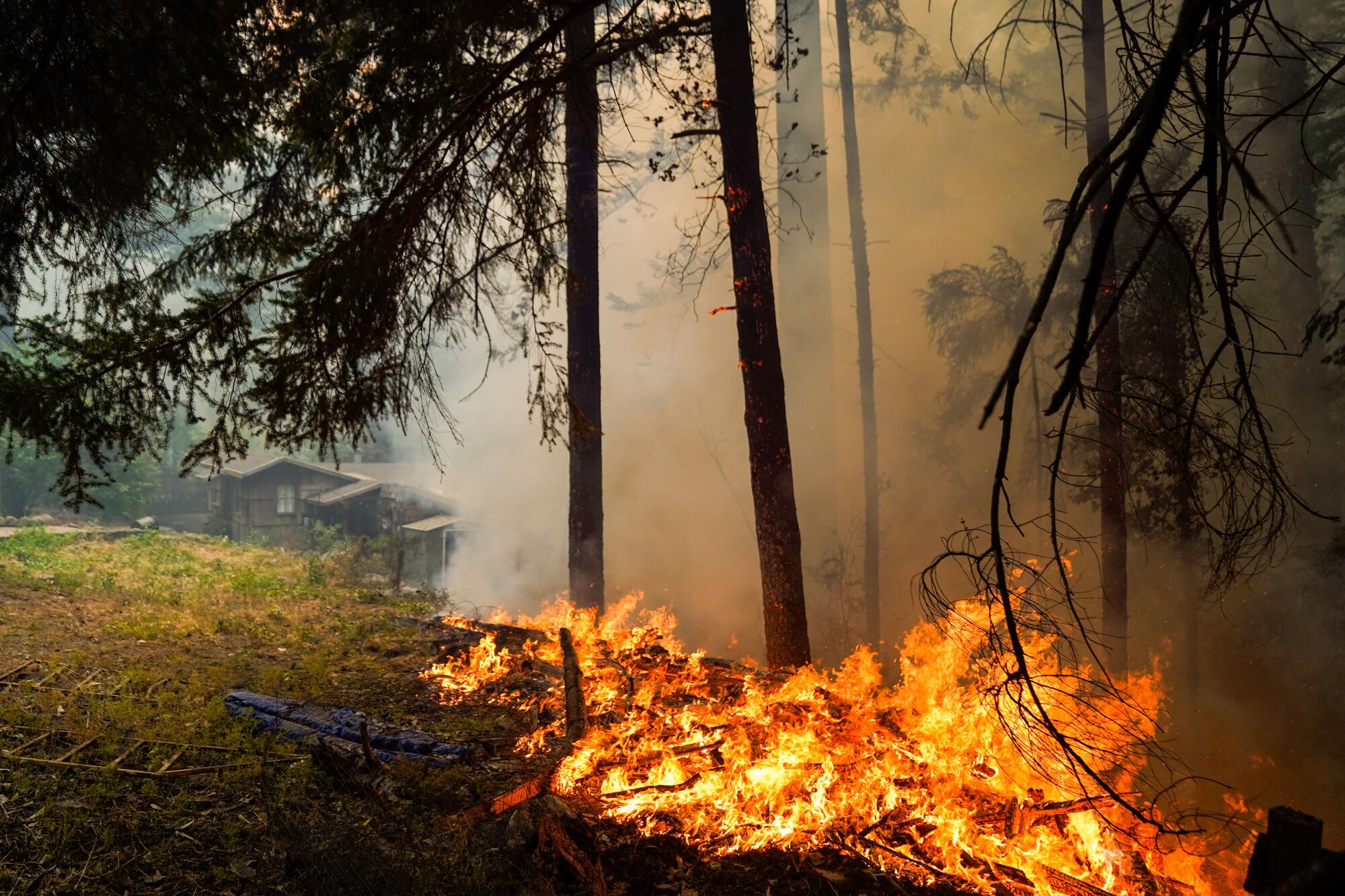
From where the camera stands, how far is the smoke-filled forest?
4004 mm

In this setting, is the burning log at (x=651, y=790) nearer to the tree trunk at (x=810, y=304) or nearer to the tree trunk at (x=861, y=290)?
the tree trunk at (x=861, y=290)

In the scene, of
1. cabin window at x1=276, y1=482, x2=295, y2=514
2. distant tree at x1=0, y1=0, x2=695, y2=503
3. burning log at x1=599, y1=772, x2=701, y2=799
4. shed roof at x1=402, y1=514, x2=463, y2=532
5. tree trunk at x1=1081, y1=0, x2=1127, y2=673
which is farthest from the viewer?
cabin window at x1=276, y1=482, x2=295, y2=514

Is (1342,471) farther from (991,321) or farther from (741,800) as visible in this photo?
(741,800)

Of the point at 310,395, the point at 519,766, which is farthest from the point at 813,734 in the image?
the point at 310,395

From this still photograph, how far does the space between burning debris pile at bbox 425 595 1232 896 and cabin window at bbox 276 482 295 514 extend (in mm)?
26778

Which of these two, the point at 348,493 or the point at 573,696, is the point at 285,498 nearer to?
the point at 348,493

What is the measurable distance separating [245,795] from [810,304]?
704 inches

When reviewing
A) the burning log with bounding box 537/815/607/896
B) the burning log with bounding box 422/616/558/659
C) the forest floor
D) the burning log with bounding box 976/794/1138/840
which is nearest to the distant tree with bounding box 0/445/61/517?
the forest floor

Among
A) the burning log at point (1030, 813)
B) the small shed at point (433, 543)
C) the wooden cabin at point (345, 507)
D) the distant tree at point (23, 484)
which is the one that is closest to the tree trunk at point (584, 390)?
the burning log at point (1030, 813)

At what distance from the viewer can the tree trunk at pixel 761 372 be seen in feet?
26.0

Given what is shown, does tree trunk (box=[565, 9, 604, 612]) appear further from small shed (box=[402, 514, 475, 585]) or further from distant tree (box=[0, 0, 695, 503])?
small shed (box=[402, 514, 475, 585])

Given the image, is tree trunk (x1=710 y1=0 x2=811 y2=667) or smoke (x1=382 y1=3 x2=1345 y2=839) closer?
tree trunk (x1=710 y1=0 x2=811 y2=667)

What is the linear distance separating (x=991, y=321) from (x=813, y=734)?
46.8 feet

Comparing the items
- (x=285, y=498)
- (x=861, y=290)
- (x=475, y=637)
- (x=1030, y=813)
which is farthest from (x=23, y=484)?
(x=1030, y=813)
